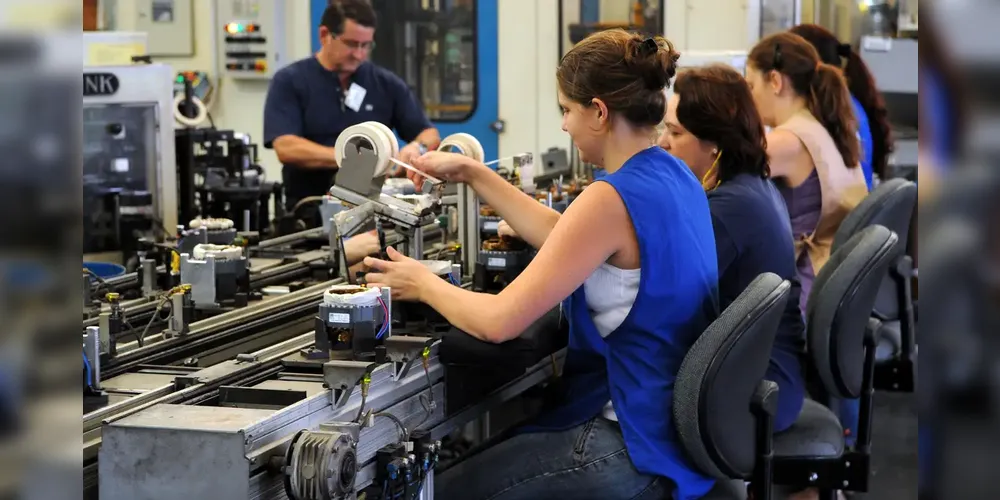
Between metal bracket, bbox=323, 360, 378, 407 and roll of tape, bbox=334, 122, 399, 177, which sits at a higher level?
roll of tape, bbox=334, 122, 399, 177

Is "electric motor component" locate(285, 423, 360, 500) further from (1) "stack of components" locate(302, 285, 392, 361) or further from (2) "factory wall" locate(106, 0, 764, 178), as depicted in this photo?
(2) "factory wall" locate(106, 0, 764, 178)

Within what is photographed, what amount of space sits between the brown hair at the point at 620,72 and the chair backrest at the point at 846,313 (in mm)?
771

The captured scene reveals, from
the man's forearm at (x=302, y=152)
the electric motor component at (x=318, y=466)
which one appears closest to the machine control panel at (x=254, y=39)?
the man's forearm at (x=302, y=152)

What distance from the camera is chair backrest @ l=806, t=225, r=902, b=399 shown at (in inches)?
96.3

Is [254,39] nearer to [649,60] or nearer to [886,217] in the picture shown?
[886,217]

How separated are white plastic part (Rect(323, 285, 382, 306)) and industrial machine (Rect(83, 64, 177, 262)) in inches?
64.6

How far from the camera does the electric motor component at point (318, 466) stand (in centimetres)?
141

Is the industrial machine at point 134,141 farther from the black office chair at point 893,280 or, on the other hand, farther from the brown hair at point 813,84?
the black office chair at point 893,280

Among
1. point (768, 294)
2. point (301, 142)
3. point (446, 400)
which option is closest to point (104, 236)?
point (301, 142)

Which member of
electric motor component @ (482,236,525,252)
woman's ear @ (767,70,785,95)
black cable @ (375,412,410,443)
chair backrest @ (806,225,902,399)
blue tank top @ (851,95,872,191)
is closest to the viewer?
black cable @ (375,412,410,443)

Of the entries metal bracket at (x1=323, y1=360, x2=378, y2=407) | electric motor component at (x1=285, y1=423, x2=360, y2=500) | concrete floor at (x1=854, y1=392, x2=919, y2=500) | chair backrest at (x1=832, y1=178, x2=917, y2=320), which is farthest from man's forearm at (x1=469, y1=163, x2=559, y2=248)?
concrete floor at (x1=854, y1=392, x2=919, y2=500)

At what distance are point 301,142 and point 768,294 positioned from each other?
7.64 ft

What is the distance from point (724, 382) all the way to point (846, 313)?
714mm

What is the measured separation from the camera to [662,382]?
6.25ft
